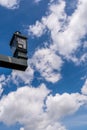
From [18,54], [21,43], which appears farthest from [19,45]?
[18,54]

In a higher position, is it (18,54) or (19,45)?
(19,45)

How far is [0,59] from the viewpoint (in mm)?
5719

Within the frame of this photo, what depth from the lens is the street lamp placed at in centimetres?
589

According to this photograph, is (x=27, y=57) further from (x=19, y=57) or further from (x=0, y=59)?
(x=0, y=59)

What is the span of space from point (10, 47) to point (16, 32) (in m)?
0.35

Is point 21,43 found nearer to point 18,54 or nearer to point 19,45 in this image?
point 19,45

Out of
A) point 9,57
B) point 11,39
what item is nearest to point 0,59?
point 9,57

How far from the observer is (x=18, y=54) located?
5953 millimetres

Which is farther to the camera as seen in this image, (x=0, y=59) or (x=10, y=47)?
(x=10, y=47)

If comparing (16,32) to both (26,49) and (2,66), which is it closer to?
(26,49)

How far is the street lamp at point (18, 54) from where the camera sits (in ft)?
19.3

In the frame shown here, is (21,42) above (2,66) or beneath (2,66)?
above

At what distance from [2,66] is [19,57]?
0.41 metres

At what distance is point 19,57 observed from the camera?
19.6 ft
